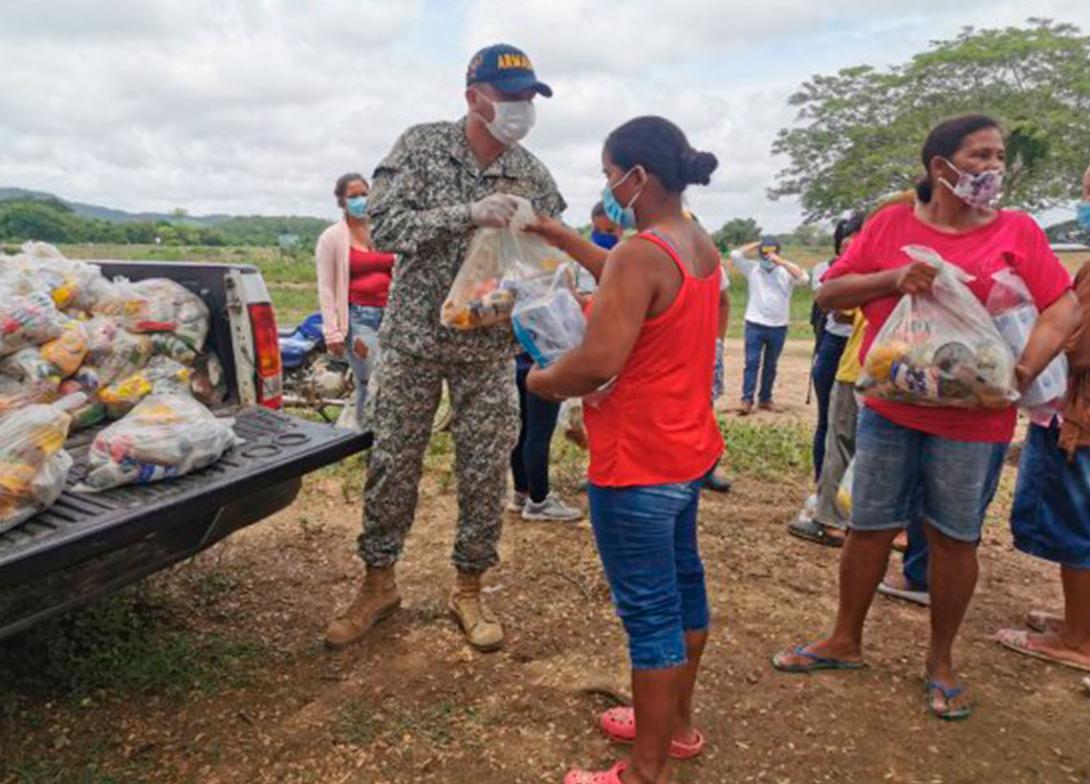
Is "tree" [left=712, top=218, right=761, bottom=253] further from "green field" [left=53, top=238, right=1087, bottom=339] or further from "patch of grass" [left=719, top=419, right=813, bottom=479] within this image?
"patch of grass" [left=719, top=419, right=813, bottom=479]

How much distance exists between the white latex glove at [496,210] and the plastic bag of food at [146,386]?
1.17m

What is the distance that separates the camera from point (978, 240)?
8.46 ft

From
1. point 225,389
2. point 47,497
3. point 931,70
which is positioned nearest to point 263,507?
point 225,389

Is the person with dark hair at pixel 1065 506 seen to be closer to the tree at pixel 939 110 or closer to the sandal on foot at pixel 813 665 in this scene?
the sandal on foot at pixel 813 665

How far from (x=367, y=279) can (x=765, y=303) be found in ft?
15.3

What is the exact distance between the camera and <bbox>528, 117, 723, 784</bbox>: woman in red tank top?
1.93 meters

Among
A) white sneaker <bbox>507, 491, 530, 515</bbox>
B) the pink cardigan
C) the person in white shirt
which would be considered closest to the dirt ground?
white sneaker <bbox>507, 491, 530, 515</bbox>

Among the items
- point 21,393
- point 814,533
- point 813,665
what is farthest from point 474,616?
point 814,533

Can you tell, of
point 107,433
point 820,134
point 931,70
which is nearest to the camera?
point 107,433

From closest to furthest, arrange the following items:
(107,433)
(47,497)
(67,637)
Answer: (47,497), (107,433), (67,637)

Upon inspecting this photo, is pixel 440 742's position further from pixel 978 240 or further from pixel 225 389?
pixel 978 240

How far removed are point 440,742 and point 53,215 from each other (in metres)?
69.1

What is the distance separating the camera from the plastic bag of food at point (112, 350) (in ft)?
8.97

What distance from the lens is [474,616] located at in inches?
125
